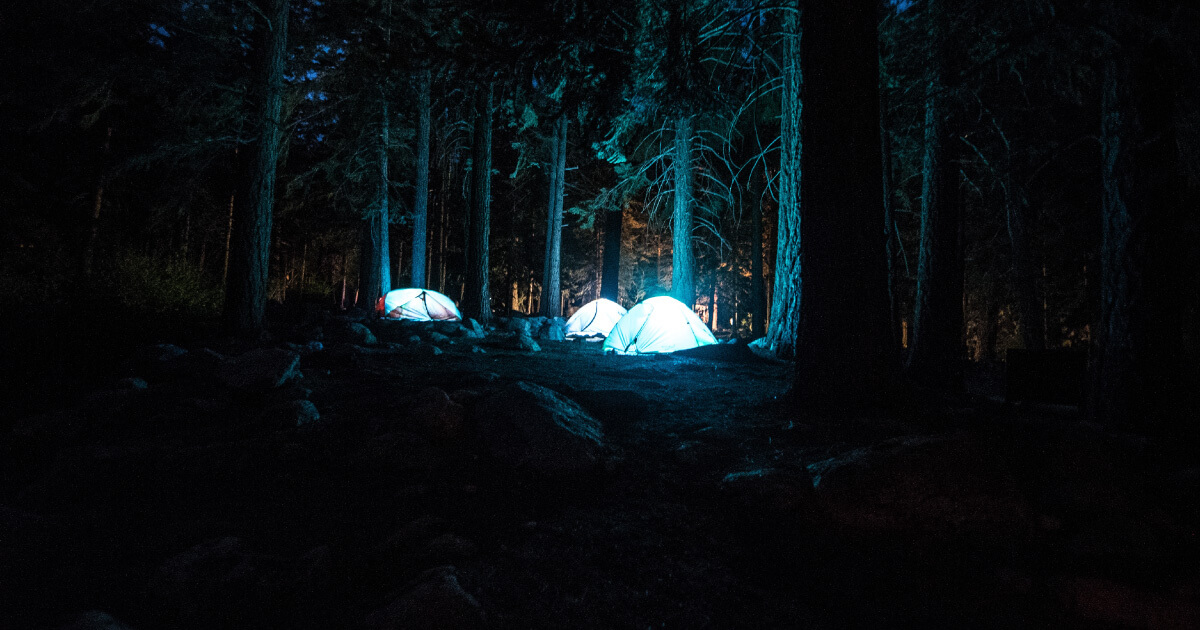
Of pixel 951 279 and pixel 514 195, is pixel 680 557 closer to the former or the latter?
pixel 951 279

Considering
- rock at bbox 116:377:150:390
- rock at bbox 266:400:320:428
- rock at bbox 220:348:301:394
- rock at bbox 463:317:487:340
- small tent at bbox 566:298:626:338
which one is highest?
small tent at bbox 566:298:626:338

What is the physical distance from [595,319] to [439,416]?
446 inches

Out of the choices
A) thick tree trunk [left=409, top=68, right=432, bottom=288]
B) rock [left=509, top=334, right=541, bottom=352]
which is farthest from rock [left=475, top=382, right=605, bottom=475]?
thick tree trunk [left=409, top=68, right=432, bottom=288]

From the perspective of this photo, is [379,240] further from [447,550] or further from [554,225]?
[447,550]

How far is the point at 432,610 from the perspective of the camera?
1583 millimetres

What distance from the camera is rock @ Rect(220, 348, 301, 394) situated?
435 centimetres

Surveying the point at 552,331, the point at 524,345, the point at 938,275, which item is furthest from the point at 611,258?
the point at 938,275

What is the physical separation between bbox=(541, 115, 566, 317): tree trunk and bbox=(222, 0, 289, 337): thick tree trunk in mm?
10024

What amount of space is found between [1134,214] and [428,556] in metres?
5.86

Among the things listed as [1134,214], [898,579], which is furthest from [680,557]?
[1134,214]

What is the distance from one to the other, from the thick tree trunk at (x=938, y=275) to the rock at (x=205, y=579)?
26.4ft

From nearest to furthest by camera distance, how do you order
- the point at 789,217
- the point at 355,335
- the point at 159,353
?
the point at 159,353, the point at 789,217, the point at 355,335

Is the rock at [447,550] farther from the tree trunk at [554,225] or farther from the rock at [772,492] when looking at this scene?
the tree trunk at [554,225]

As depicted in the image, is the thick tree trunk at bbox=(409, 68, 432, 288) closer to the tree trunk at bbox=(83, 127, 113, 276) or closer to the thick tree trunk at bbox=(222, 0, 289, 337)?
the thick tree trunk at bbox=(222, 0, 289, 337)
